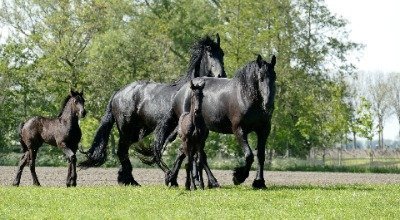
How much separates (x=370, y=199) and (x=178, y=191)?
4047mm

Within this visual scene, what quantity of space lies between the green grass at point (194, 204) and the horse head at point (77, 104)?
2733 mm

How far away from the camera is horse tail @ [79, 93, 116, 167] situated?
64.6 ft

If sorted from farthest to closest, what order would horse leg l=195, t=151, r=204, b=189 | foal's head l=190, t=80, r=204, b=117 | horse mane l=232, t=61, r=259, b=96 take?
horse leg l=195, t=151, r=204, b=189 < horse mane l=232, t=61, r=259, b=96 < foal's head l=190, t=80, r=204, b=117

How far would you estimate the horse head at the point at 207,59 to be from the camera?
760 inches

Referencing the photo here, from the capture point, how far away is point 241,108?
1686 centimetres

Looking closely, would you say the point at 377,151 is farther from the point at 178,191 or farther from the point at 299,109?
the point at 178,191

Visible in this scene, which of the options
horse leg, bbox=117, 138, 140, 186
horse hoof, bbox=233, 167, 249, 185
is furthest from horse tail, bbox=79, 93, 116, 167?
horse hoof, bbox=233, 167, 249, 185

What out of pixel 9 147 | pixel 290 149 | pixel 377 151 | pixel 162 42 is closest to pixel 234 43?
pixel 162 42

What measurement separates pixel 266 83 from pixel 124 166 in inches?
212

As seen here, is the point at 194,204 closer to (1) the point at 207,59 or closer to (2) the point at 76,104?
(2) the point at 76,104

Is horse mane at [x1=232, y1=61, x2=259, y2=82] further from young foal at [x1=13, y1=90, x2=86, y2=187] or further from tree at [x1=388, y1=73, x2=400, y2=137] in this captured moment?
tree at [x1=388, y1=73, x2=400, y2=137]

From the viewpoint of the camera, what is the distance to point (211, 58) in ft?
63.6

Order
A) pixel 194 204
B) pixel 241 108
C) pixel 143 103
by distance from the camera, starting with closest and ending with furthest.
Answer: pixel 194 204, pixel 241 108, pixel 143 103

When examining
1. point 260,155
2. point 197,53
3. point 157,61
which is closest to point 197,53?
point 197,53
